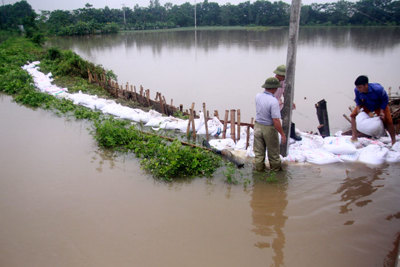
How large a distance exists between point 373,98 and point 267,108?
77.5 inches

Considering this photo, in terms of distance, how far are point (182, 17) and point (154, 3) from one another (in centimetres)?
1505

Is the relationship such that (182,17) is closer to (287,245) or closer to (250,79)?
(250,79)

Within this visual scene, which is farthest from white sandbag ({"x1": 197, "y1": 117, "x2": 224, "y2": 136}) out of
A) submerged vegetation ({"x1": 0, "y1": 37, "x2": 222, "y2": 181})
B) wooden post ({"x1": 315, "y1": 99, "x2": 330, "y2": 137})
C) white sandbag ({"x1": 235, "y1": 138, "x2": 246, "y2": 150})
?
wooden post ({"x1": 315, "y1": 99, "x2": 330, "y2": 137})

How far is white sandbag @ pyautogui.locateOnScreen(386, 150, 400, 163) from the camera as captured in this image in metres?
4.26

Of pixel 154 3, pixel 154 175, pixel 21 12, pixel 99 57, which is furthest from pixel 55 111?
pixel 154 3

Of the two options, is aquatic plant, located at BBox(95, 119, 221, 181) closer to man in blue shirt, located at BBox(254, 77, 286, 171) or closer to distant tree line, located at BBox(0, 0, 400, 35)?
man in blue shirt, located at BBox(254, 77, 286, 171)

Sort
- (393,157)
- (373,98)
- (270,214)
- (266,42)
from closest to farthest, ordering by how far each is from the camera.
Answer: (270,214) → (393,157) → (373,98) → (266,42)

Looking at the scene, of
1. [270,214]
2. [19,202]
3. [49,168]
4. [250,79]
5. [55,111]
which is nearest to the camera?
[270,214]

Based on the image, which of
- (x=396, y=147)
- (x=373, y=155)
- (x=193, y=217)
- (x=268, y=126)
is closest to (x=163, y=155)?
(x=193, y=217)

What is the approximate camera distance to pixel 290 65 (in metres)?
3.92

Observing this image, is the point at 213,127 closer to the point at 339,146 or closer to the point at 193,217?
the point at 339,146

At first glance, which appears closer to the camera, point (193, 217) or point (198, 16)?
point (193, 217)

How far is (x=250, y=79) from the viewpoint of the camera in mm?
11508

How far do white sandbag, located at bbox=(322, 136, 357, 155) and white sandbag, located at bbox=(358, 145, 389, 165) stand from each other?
0.49 ft
